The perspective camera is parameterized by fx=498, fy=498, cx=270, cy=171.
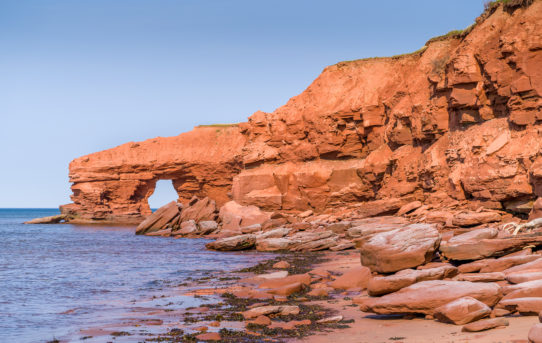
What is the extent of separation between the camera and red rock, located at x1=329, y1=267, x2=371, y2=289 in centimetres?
A: 1356

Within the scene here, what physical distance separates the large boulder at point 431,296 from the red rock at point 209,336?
3.01m

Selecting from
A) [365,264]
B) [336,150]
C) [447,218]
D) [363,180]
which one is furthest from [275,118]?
[365,264]

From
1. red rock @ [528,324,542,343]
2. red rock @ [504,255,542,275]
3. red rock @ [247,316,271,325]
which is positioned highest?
red rock @ [528,324,542,343]

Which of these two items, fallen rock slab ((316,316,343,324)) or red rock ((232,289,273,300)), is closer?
fallen rock slab ((316,316,343,324))

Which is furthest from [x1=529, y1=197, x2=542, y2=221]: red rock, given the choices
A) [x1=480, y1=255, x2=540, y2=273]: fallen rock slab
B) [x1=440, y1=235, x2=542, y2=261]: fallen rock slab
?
[x1=480, y1=255, x2=540, y2=273]: fallen rock slab

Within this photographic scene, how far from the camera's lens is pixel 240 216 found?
40000 mm

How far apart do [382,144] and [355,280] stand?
81.0 ft

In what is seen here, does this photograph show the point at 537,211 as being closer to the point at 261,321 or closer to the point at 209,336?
the point at 261,321

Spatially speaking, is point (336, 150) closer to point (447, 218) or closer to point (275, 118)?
point (275, 118)

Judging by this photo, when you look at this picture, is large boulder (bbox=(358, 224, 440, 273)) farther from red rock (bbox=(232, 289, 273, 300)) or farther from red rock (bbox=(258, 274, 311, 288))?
red rock (bbox=(232, 289, 273, 300))

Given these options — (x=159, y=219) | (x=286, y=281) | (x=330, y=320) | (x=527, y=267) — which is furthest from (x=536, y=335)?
(x=159, y=219)

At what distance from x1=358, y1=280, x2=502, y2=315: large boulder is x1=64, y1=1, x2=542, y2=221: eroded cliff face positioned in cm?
1325

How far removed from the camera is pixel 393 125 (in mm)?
35469

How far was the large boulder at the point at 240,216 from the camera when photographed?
3922 centimetres
